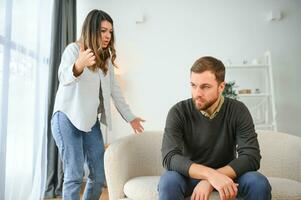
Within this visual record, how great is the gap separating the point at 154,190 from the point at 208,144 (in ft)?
1.20

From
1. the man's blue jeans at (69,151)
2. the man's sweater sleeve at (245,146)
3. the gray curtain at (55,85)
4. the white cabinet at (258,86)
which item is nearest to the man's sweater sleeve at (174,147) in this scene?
the man's sweater sleeve at (245,146)

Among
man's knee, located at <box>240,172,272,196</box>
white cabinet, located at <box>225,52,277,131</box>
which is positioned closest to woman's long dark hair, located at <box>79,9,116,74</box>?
man's knee, located at <box>240,172,272,196</box>

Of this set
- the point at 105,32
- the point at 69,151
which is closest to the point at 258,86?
the point at 105,32

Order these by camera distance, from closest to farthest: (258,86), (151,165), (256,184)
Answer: (256,184)
(151,165)
(258,86)

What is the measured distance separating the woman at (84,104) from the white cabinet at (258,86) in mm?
2004

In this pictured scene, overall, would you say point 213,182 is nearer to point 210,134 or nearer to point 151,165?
point 210,134

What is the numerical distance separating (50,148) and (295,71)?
299cm

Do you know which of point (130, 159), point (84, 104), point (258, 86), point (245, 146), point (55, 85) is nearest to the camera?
point (245, 146)

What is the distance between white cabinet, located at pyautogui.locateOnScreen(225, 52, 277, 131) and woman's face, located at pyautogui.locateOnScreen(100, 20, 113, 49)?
1.97 metres

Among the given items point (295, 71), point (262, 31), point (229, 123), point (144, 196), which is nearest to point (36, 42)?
point (144, 196)

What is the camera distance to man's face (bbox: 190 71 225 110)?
134 cm

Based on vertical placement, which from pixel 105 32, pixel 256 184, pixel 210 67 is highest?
pixel 105 32

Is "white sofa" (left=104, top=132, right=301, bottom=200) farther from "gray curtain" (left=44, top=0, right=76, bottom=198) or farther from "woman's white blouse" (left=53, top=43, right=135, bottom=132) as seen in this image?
"gray curtain" (left=44, top=0, right=76, bottom=198)

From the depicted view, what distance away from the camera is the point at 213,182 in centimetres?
115
